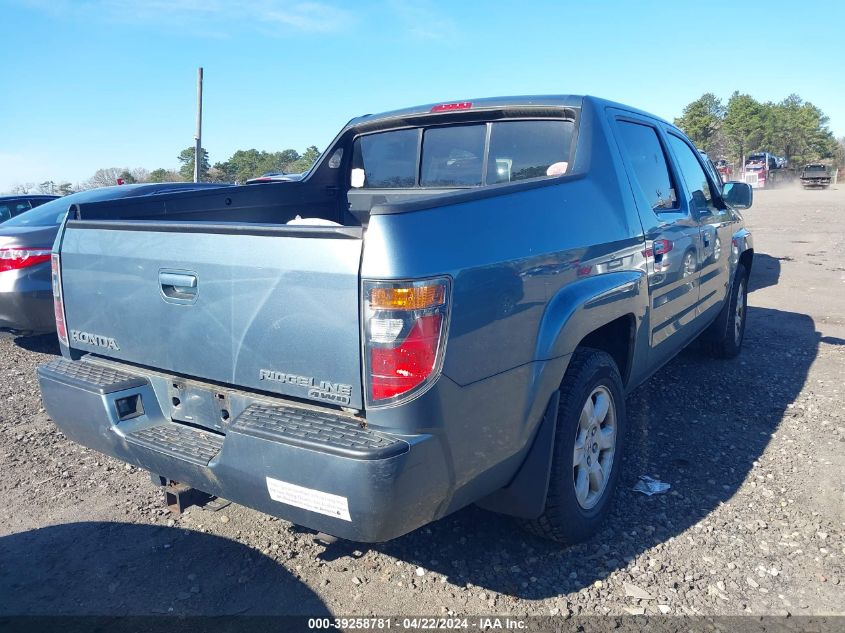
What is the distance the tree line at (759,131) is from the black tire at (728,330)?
58626 millimetres

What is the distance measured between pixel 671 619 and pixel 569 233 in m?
1.57

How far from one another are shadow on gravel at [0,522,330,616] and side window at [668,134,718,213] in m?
3.47

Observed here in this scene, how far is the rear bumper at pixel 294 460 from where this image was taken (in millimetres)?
2168

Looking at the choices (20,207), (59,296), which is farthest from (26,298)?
(20,207)

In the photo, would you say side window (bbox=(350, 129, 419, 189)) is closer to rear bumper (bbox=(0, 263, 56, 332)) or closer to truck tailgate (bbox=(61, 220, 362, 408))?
truck tailgate (bbox=(61, 220, 362, 408))

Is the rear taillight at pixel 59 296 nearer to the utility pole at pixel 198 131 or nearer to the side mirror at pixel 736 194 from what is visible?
the side mirror at pixel 736 194

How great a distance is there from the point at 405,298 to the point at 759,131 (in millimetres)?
68697

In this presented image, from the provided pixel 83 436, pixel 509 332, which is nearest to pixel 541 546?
pixel 509 332

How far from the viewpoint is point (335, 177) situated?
4648mm

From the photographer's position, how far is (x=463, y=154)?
3.92m

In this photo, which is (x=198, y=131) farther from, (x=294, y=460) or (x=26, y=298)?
(x=294, y=460)

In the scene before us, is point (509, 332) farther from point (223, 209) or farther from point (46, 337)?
point (46, 337)

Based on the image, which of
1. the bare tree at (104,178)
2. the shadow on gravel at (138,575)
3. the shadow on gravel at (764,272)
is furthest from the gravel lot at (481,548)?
the bare tree at (104,178)

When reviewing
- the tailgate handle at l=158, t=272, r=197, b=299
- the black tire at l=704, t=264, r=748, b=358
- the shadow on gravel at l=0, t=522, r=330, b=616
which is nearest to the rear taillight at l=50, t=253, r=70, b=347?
the tailgate handle at l=158, t=272, r=197, b=299
